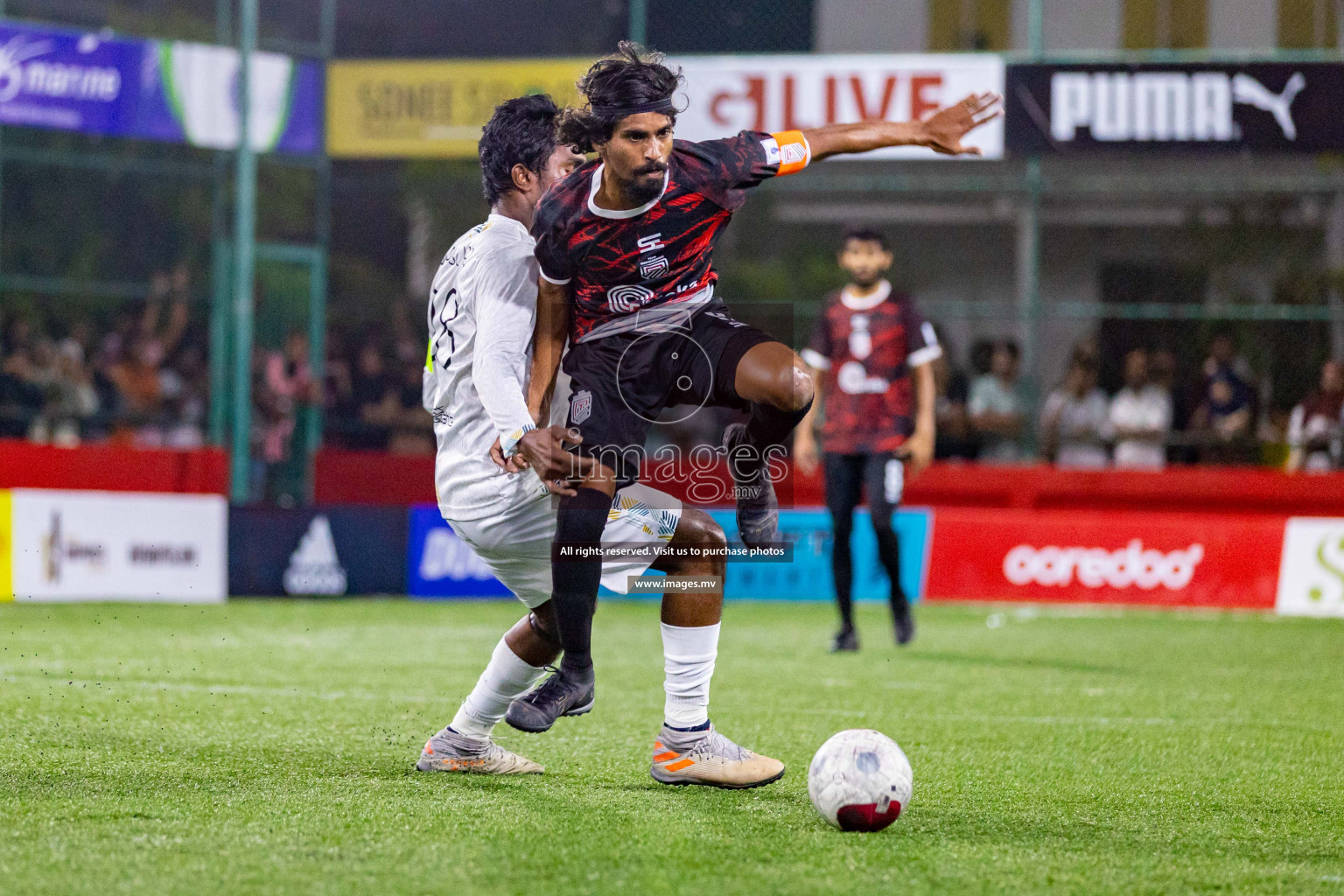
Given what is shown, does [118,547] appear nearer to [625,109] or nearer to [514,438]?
[514,438]

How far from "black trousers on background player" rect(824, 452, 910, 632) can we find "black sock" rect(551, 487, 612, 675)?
4456mm

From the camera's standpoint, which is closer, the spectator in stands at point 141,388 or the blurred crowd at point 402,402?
the blurred crowd at point 402,402

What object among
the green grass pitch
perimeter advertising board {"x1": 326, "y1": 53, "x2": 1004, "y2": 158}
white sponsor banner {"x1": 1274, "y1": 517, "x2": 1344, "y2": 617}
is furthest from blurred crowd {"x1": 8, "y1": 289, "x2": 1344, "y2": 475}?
the green grass pitch

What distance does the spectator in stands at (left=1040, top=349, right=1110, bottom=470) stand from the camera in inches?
564

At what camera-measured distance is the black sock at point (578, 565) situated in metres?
4.77

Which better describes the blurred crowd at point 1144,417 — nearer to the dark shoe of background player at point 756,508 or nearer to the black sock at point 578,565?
the dark shoe of background player at point 756,508

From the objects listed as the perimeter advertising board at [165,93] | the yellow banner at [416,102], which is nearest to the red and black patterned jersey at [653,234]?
the yellow banner at [416,102]

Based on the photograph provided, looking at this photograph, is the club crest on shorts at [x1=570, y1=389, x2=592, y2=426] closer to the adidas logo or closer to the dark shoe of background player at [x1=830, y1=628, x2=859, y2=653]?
the dark shoe of background player at [x1=830, y1=628, x2=859, y2=653]

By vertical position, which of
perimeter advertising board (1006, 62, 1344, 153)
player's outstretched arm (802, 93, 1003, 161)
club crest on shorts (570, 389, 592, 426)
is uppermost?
perimeter advertising board (1006, 62, 1344, 153)

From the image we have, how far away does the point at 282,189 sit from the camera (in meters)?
23.2

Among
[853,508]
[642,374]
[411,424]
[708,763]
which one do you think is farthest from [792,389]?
[411,424]

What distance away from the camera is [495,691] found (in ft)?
16.6

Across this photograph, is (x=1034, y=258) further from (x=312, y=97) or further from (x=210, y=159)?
(x=210, y=159)

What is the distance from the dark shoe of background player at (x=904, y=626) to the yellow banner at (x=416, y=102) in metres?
8.16
